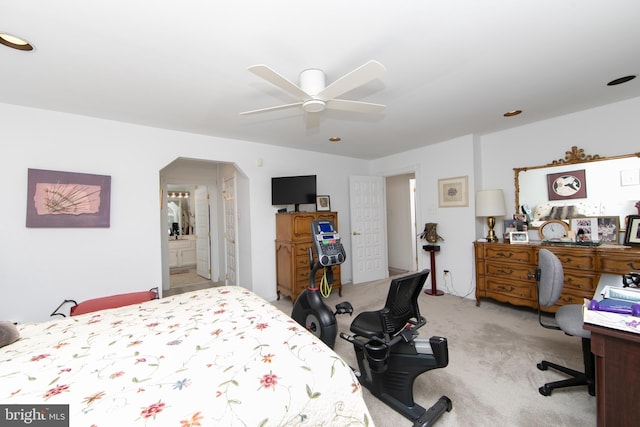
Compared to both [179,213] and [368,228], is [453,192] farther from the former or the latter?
[179,213]

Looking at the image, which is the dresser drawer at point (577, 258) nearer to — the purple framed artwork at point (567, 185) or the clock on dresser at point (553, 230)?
the clock on dresser at point (553, 230)

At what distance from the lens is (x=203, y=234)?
A: 5.74 meters

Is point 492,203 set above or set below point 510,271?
above

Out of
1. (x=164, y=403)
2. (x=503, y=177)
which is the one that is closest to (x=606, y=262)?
(x=503, y=177)

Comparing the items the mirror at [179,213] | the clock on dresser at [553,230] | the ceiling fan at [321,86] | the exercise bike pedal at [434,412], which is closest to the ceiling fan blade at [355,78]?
the ceiling fan at [321,86]

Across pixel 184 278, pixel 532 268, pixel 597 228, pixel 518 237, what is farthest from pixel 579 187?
pixel 184 278

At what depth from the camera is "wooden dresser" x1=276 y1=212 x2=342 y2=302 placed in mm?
3781

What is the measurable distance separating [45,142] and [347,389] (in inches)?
140

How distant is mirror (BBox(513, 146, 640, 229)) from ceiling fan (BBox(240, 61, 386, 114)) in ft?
9.05

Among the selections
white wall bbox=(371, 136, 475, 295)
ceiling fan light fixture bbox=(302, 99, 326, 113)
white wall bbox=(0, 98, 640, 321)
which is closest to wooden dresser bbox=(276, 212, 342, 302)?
white wall bbox=(0, 98, 640, 321)

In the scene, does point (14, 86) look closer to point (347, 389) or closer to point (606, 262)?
point (347, 389)

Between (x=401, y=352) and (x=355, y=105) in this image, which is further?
(x=355, y=105)

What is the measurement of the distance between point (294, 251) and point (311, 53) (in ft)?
8.50

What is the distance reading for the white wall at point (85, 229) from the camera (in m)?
2.51
